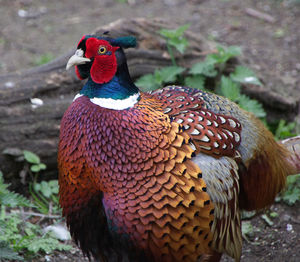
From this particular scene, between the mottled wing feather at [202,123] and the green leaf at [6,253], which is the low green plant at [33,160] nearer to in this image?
the green leaf at [6,253]

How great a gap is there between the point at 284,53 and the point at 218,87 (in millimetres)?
2429

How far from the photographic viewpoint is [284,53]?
6703 millimetres

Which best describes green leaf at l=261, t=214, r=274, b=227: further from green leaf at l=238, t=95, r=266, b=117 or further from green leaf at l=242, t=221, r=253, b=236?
green leaf at l=238, t=95, r=266, b=117

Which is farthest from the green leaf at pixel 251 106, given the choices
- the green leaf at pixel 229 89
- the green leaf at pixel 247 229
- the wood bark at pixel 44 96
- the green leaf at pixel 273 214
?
the green leaf at pixel 247 229

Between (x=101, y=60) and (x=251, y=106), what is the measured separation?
231 cm

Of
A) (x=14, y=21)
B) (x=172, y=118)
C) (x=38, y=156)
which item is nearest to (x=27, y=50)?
(x=14, y=21)

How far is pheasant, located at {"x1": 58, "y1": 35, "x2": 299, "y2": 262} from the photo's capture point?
102 inches

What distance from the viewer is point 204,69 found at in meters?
4.66

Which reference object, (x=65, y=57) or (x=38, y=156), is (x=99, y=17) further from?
(x=38, y=156)

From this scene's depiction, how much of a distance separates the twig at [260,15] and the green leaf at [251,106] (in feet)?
11.1

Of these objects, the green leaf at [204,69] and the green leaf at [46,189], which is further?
the green leaf at [204,69]

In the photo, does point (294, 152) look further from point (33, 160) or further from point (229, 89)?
point (33, 160)

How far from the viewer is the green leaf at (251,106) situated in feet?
14.6

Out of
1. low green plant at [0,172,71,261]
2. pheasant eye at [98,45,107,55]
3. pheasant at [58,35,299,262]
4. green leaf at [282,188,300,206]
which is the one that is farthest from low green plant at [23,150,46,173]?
green leaf at [282,188,300,206]
